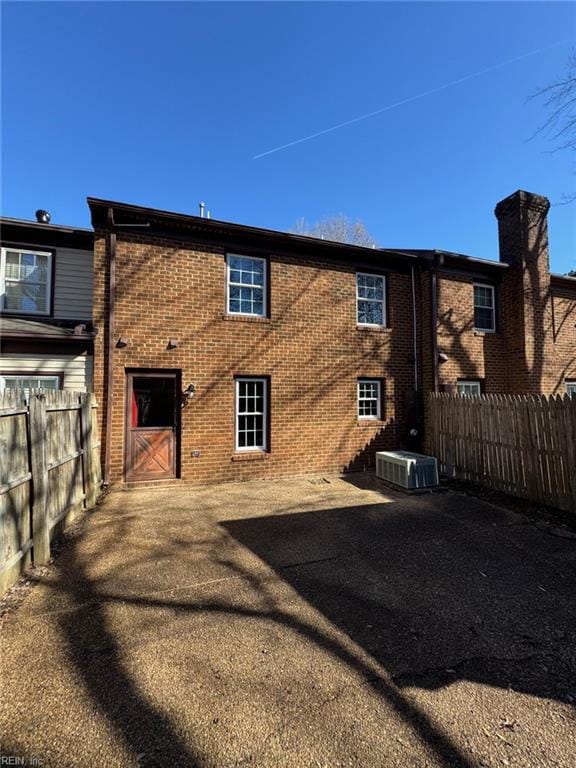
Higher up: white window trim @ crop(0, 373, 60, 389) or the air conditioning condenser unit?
white window trim @ crop(0, 373, 60, 389)

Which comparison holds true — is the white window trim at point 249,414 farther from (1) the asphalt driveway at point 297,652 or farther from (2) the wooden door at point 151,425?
(1) the asphalt driveway at point 297,652

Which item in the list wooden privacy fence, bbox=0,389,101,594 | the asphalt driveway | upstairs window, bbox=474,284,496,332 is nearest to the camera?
the asphalt driveway

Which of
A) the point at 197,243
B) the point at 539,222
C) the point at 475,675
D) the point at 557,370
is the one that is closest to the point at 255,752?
the point at 475,675

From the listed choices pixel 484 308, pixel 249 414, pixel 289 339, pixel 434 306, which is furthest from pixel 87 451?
pixel 484 308

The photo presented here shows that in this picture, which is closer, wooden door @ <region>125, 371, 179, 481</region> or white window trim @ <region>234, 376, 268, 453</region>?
wooden door @ <region>125, 371, 179, 481</region>

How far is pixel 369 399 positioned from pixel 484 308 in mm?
4723

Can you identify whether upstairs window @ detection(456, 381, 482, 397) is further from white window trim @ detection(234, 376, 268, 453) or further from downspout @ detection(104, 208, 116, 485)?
downspout @ detection(104, 208, 116, 485)

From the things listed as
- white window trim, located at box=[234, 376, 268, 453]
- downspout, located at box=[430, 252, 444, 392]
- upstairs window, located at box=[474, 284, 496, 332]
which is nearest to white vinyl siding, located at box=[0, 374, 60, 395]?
white window trim, located at box=[234, 376, 268, 453]

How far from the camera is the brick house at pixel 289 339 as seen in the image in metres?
8.29

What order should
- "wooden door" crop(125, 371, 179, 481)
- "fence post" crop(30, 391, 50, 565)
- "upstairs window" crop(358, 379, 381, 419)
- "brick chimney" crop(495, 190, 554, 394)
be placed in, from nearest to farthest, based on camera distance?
"fence post" crop(30, 391, 50, 565)
"wooden door" crop(125, 371, 179, 481)
"upstairs window" crop(358, 379, 381, 419)
"brick chimney" crop(495, 190, 554, 394)

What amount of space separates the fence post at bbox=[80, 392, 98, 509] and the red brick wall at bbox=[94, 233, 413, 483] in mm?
895

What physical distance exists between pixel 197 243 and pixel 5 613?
24.8ft

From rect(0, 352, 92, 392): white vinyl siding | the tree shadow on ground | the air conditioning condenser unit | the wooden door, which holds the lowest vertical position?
the tree shadow on ground

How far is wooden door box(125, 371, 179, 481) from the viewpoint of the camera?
8.23 meters
